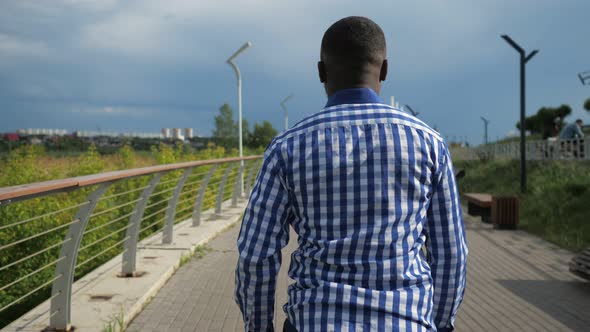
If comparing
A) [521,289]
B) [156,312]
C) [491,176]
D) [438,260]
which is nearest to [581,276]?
[521,289]

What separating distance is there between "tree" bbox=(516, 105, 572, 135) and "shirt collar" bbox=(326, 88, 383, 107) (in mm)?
63519

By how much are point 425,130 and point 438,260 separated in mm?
355

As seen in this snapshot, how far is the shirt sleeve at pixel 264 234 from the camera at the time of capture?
1507mm

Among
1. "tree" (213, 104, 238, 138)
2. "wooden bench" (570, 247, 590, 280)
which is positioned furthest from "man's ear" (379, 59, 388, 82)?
"tree" (213, 104, 238, 138)

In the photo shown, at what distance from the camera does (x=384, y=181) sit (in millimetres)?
1474

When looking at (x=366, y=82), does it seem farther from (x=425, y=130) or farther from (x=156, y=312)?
(x=156, y=312)

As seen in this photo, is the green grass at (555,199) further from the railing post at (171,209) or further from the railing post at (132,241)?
the railing post at (132,241)

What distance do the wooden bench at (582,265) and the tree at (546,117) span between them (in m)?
58.0

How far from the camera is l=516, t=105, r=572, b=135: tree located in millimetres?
61625

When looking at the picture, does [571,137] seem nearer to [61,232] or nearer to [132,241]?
[61,232]

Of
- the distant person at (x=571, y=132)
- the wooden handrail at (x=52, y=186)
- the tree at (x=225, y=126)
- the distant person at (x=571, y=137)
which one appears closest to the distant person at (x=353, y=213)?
the wooden handrail at (x=52, y=186)

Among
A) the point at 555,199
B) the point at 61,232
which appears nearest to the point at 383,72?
the point at 61,232

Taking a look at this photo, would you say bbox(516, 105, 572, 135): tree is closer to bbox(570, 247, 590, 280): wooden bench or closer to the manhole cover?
bbox(570, 247, 590, 280): wooden bench

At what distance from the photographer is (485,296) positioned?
229 inches
